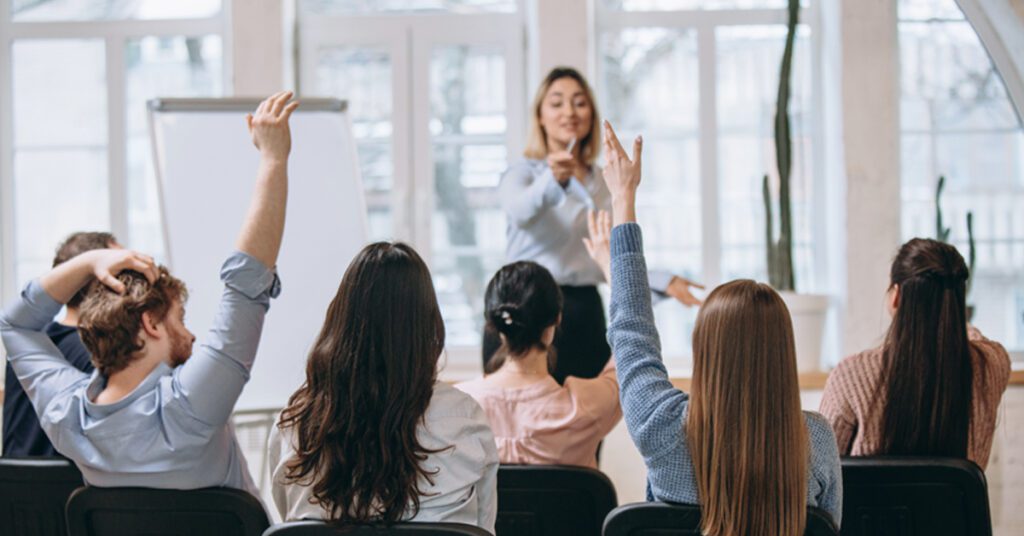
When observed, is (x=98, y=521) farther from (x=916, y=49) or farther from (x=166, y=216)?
(x=916, y=49)

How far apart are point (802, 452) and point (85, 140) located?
4041 millimetres

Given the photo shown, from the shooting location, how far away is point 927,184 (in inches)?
190

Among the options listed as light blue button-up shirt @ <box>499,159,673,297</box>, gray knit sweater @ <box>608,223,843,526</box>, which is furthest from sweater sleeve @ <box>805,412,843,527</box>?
light blue button-up shirt @ <box>499,159,673,297</box>

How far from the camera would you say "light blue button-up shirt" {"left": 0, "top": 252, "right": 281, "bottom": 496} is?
6.48 feet

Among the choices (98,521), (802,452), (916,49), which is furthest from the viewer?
(916,49)

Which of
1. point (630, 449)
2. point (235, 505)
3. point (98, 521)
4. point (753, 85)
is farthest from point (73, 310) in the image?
point (753, 85)

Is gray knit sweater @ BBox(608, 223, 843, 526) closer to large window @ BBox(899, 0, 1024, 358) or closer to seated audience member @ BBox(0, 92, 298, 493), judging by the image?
seated audience member @ BBox(0, 92, 298, 493)

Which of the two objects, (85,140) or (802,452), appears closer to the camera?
(802,452)

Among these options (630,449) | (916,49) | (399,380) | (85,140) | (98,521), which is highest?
(916,49)

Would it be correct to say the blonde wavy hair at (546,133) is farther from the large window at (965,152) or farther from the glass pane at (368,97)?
the large window at (965,152)

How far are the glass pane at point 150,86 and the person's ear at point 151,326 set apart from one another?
2.87 metres

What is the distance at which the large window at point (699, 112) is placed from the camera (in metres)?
4.86

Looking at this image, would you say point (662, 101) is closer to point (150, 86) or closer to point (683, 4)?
point (683, 4)

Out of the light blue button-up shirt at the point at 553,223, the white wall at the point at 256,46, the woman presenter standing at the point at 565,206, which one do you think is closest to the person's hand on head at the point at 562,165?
the woman presenter standing at the point at 565,206
